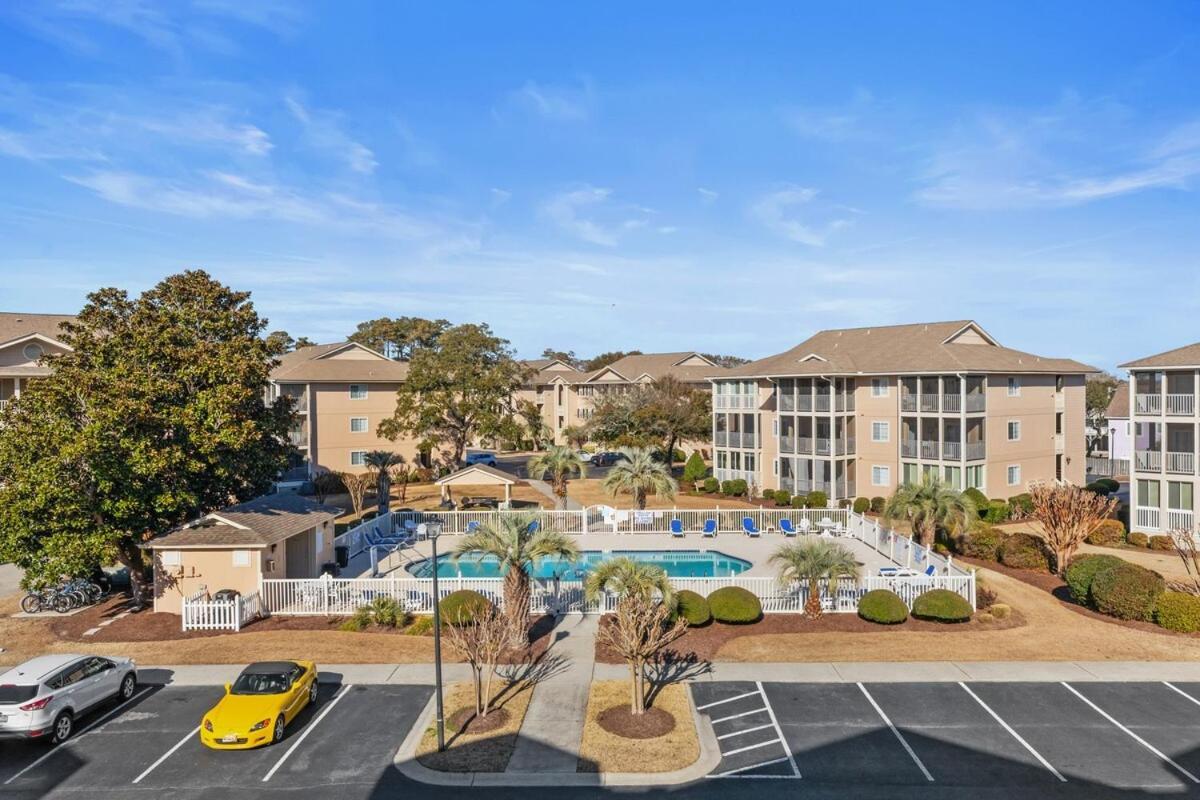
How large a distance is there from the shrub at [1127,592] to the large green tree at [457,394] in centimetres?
3535


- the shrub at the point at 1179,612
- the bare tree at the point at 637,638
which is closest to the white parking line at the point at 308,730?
the bare tree at the point at 637,638

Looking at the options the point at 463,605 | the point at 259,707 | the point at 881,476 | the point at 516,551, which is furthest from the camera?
the point at 881,476

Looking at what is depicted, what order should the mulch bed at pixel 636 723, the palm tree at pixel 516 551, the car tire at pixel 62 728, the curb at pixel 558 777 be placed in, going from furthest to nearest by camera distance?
the palm tree at pixel 516 551, the mulch bed at pixel 636 723, the car tire at pixel 62 728, the curb at pixel 558 777

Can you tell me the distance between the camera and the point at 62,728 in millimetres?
15680

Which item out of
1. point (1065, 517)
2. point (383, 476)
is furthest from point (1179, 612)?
point (383, 476)

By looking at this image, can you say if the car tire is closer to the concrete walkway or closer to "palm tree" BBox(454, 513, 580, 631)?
the concrete walkway

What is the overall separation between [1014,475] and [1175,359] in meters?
11.0

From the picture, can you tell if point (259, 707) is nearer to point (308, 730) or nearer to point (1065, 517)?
point (308, 730)

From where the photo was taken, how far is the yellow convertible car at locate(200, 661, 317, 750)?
15008mm

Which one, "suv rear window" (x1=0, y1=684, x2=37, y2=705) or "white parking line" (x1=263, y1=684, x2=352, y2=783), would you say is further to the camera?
"suv rear window" (x1=0, y1=684, x2=37, y2=705)

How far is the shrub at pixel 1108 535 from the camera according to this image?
34438 mm

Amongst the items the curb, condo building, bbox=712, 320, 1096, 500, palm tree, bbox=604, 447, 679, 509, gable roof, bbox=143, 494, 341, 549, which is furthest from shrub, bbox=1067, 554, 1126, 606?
gable roof, bbox=143, 494, 341, 549

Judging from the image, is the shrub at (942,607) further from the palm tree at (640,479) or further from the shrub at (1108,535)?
the shrub at (1108,535)

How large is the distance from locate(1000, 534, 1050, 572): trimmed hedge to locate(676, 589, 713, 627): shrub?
1456 centimetres
